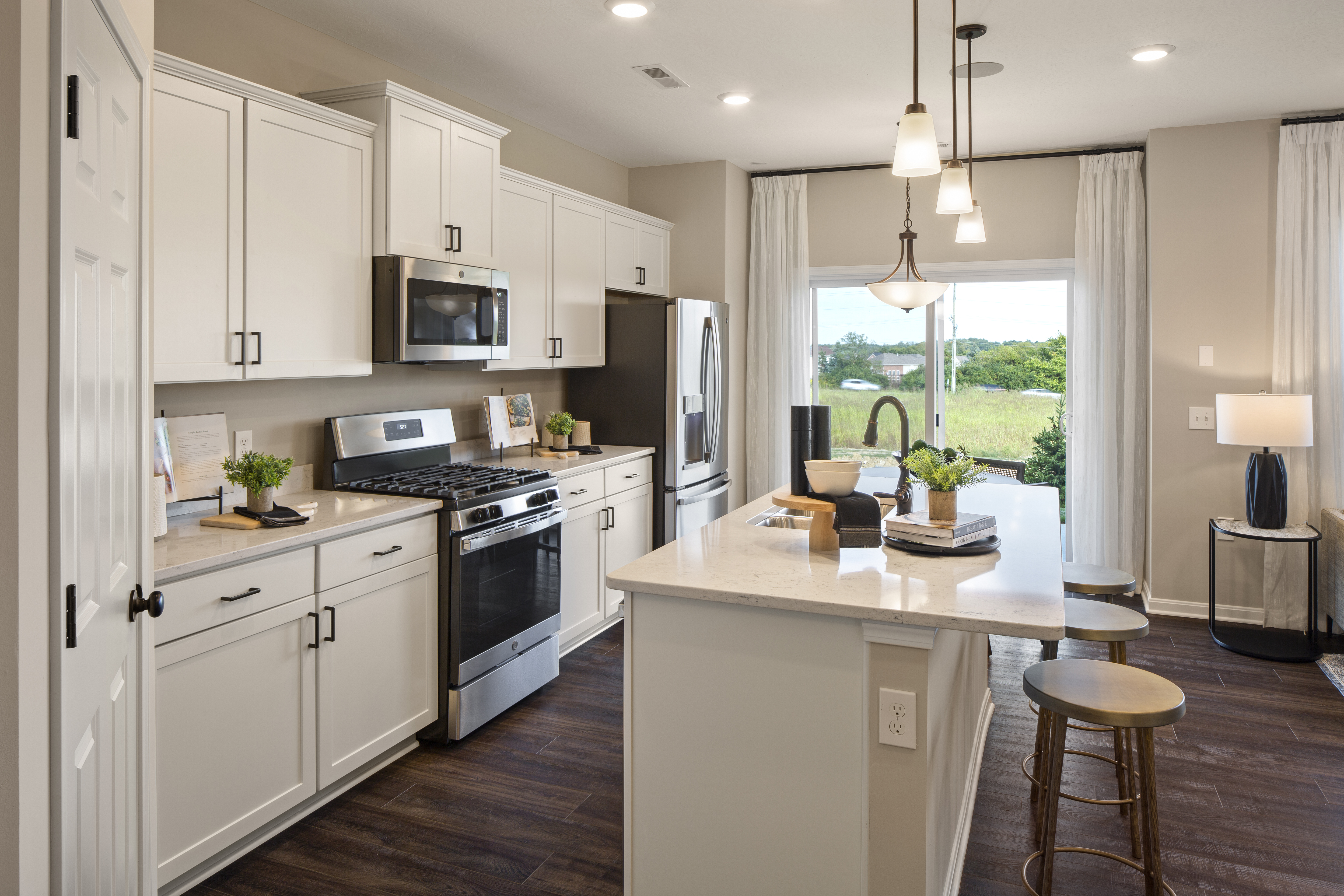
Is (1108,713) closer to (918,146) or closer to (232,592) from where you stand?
(918,146)

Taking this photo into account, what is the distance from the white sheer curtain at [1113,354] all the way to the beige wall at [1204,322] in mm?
238

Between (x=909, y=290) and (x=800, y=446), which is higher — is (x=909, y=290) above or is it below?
above

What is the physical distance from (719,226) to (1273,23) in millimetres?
2963

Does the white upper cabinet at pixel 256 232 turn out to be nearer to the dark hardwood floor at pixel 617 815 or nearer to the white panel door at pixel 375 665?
the white panel door at pixel 375 665

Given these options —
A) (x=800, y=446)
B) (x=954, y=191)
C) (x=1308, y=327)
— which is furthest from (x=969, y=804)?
(x=1308, y=327)

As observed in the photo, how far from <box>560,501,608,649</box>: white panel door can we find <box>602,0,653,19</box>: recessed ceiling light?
204 centimetres

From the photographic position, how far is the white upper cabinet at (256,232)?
8.08ft

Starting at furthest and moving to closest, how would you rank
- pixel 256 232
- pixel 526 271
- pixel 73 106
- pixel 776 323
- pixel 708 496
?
pixel 776 323 → pixel 708 496 → pixel 526 271 → pixel 256 232 → pixel 73 106

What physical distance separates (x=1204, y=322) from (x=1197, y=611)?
155cm

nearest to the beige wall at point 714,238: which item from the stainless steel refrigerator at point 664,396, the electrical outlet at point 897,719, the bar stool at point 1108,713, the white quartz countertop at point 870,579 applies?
the stainless steel refrigerator at point 664,396

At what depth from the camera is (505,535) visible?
3.30 metres

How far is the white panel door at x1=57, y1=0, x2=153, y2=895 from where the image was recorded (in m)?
1.21

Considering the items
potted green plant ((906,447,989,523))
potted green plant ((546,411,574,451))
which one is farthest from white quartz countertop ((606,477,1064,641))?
potted green plant ((546,411,574,451))

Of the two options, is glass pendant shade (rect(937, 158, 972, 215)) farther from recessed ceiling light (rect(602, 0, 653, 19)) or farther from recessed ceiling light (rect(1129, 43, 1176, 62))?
recessed ceiling light (rect(1129, 43, 1176, 62))
